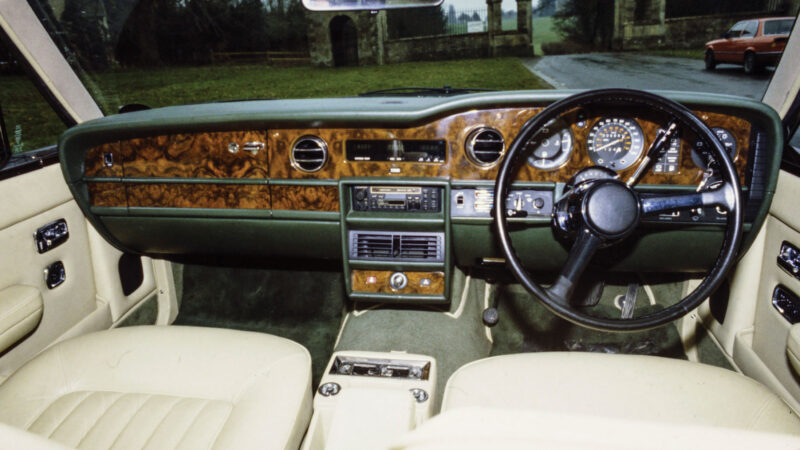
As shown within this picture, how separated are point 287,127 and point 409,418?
1309mm

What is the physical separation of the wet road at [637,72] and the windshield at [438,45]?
4 cm

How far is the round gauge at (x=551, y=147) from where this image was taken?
7.00 feet

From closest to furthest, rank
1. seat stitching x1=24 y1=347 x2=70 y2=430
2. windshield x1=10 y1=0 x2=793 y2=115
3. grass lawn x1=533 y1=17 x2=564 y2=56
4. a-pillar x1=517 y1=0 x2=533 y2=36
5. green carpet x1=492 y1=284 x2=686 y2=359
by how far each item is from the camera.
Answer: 1. seat stitching x1=24 y1=347 x2=70 y2=430
2. green carpet x1=492 y1=284 x2=686 y2=359
3. windshield x1=10 y1=0 x2=793 y2=115
4. grass lawn x1=533 y1=17 x2=564 y2=56
5. a-pillar x1=517 y1=0 x2=533 y2=36

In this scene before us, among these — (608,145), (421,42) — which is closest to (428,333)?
(608,145)

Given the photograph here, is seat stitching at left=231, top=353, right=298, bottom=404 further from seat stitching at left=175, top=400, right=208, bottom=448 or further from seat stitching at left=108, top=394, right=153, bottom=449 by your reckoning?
seat stitching at left=108, top=394, right=153, bottom=449

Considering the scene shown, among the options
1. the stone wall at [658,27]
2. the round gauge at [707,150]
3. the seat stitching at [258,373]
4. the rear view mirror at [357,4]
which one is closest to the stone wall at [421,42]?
the stone wall at [658,27]

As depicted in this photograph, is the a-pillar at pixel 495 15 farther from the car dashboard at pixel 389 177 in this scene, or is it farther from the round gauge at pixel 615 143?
the round gauge at pixel 615 143

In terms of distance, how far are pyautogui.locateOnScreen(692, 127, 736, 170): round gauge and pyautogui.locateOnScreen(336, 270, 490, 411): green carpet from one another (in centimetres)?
147

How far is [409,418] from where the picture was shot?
1.83m

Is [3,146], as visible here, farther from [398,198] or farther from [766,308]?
[766,308]

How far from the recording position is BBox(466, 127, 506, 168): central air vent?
222cm

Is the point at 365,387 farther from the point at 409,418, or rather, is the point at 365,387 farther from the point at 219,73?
the point at 219,73

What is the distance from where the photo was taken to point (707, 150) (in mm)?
2090

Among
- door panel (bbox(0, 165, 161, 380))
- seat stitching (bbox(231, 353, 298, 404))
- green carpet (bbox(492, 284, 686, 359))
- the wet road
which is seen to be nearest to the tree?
the wet road
